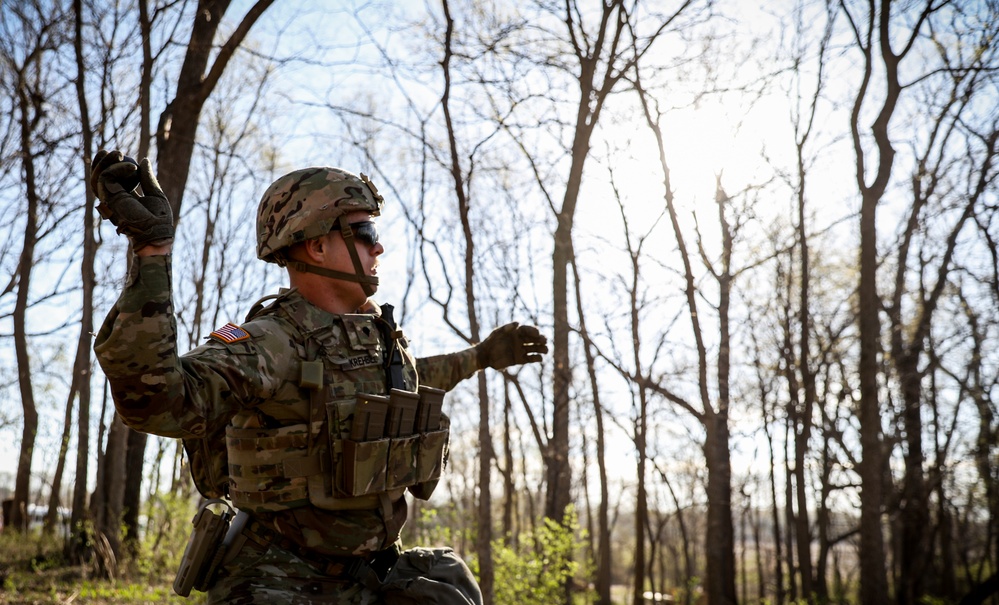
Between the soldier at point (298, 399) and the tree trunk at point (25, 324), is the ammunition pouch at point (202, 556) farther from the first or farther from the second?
the tree trunk at point (25, 324)

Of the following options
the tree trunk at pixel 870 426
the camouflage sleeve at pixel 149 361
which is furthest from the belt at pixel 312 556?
the tree trunk at pixel 870 426

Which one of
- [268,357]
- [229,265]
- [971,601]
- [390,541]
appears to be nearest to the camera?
[268,357]

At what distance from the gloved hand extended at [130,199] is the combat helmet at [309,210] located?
67cm

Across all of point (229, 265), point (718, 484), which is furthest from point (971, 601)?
point (229, 265)

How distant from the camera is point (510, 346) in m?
3.15

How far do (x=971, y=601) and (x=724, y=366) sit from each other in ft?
23.0

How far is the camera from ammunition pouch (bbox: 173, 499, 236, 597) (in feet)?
7.36

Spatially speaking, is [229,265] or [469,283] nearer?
[469,283]

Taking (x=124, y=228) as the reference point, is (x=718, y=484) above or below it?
below

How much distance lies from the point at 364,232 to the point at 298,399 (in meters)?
0.64

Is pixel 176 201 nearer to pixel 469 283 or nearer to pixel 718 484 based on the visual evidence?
pixel 469 283

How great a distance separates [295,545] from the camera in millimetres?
2312

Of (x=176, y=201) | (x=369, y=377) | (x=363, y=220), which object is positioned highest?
(x=176, y=201)

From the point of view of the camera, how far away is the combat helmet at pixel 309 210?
8.28ft
